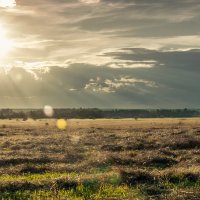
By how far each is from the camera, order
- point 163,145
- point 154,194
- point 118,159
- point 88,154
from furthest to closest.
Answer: point 163,145, point 88,154, point 118,159, point 154,194

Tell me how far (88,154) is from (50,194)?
1937 centimetres

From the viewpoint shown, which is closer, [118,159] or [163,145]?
[118,159]

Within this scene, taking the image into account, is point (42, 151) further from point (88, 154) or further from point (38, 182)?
point (38, 182)

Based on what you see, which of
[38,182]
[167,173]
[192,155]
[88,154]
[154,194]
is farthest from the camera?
[88,154]

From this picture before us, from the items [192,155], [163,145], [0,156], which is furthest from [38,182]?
[163,145]

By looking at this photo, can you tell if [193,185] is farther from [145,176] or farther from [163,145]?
[163,145]

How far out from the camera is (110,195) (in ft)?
73.1

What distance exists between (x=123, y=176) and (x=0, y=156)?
50.2 ft

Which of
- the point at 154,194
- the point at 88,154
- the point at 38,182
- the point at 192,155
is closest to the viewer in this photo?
the point at 154,194

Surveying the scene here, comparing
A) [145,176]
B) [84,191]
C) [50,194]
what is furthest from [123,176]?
[50,194]

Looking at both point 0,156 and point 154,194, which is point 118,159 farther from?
point 154,194

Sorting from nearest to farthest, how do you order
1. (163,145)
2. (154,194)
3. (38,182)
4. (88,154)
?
(154,194), (38,182), (88,154), (163,145)

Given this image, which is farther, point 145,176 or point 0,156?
point 0,156

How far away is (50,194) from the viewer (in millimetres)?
22141
